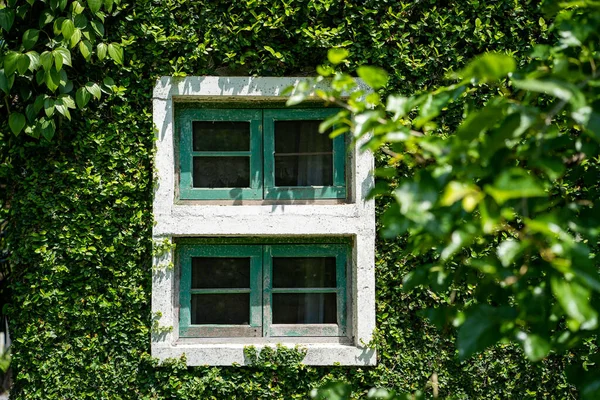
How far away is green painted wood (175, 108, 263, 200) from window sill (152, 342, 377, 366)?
0.78 meters

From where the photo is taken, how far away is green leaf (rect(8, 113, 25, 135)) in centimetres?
316

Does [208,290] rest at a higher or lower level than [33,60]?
lower

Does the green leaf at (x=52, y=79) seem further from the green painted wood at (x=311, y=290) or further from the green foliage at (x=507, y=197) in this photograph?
the green foliage at (x=507, y=197)

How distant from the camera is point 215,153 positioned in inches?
135

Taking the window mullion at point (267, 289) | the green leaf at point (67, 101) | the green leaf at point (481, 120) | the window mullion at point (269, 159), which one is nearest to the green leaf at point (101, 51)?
the green leaf at point (67, 101)

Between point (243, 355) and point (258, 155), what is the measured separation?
1.05 metres

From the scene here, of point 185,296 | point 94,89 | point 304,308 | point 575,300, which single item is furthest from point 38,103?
point 575,300

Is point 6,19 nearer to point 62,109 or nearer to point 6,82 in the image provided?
point 6,82

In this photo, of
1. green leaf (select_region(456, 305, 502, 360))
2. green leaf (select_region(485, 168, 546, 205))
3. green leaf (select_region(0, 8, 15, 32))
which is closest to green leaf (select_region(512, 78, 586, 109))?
green leaf (select_region(485, 168, 546, 205))

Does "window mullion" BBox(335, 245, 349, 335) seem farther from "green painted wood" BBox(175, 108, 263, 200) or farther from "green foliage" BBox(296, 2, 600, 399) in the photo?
"green foliage" BBox(296, 2, 600, 399)

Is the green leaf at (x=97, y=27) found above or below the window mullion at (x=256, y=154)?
above

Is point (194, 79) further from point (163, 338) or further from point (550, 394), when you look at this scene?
point (550, 394)

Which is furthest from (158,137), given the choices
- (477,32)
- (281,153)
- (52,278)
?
(477,32)

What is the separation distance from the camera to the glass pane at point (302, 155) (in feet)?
11.3
